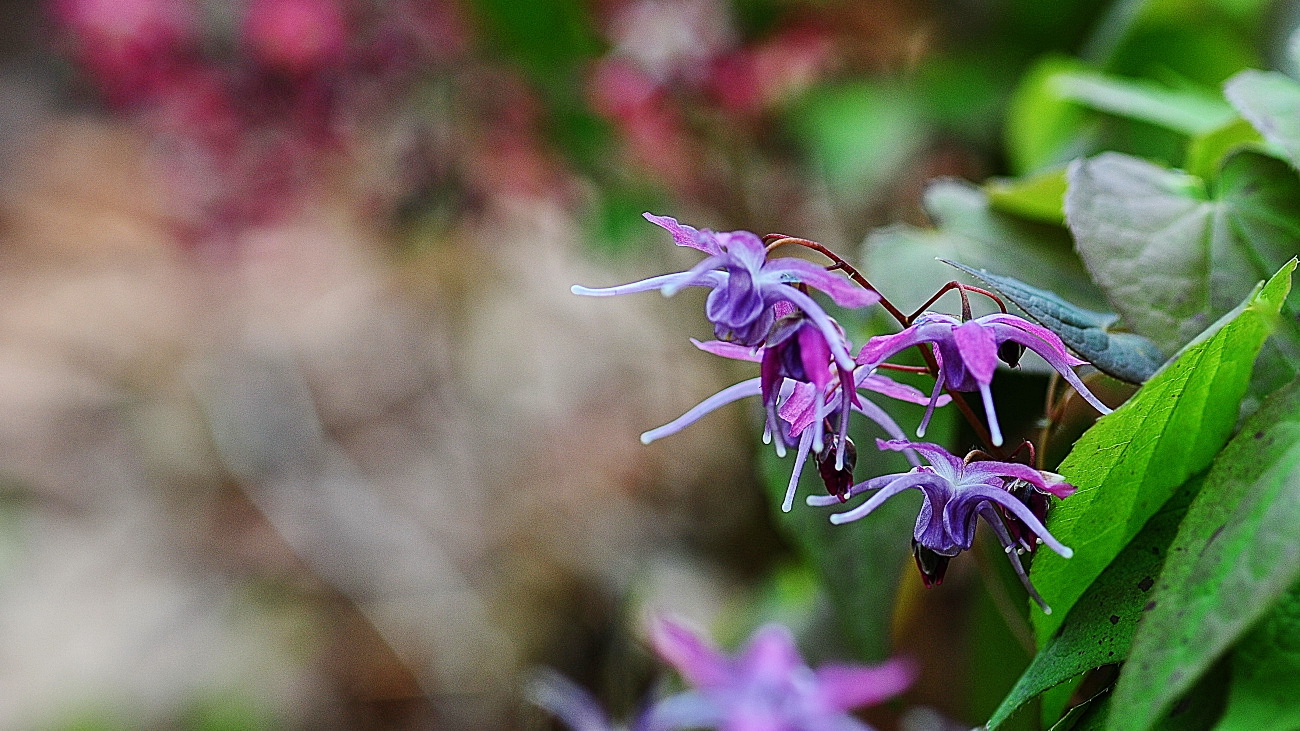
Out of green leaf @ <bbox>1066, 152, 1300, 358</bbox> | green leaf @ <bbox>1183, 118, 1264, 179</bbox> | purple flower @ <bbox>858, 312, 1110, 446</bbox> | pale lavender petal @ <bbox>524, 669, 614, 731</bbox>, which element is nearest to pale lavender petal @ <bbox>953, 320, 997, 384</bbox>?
purple flower @ <bbox>858, 312, 1110, 446</bbox>

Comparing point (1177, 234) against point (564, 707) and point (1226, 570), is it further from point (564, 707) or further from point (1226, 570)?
point (564, 707)

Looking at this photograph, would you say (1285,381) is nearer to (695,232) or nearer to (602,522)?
(695,232)

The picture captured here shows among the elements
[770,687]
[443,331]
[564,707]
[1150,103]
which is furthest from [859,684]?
[443,331]

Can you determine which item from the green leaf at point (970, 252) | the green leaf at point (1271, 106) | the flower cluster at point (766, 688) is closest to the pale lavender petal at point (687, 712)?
the flower cluster at point (766, 688)

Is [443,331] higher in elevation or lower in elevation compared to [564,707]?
higher

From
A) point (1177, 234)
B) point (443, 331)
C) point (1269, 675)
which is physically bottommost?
point (1269, 675)
